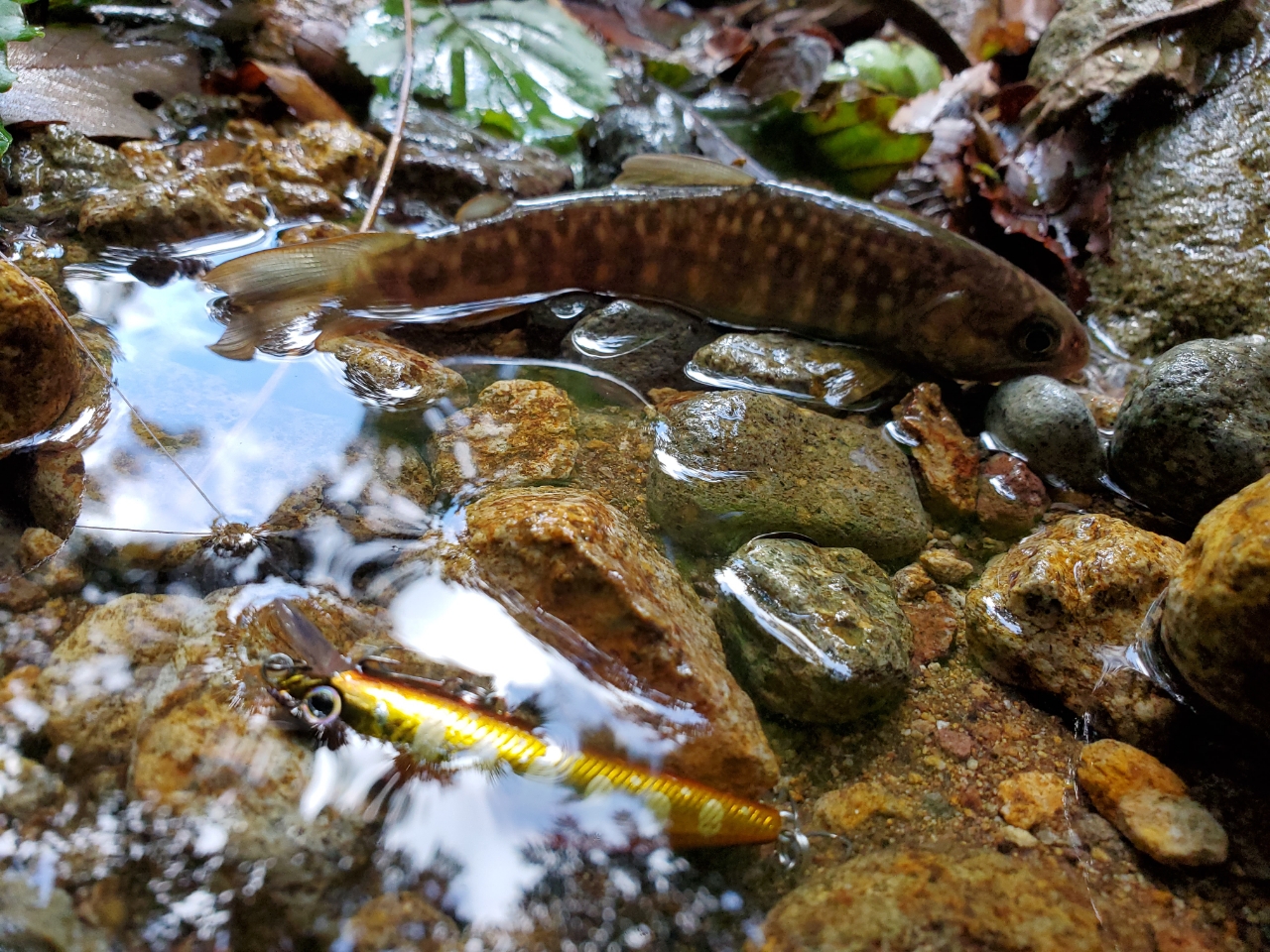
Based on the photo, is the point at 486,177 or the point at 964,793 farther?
the point at 486,177

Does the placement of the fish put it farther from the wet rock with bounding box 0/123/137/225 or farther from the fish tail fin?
the wet rock with bounding box 0/123/137/225

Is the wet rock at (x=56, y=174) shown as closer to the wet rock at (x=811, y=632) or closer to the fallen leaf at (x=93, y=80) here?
the fallen leaf at (x=93, y=80)

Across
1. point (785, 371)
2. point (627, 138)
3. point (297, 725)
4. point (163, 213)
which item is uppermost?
point (627, 138)

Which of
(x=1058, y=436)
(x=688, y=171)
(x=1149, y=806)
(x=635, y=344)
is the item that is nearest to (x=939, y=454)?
(x=1058, y=436)

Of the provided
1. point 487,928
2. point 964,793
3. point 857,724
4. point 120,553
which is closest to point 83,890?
point 487,928

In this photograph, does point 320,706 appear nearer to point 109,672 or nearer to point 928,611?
point 109,672

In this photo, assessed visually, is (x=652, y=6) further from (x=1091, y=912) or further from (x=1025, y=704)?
(x=1091, y=912)
